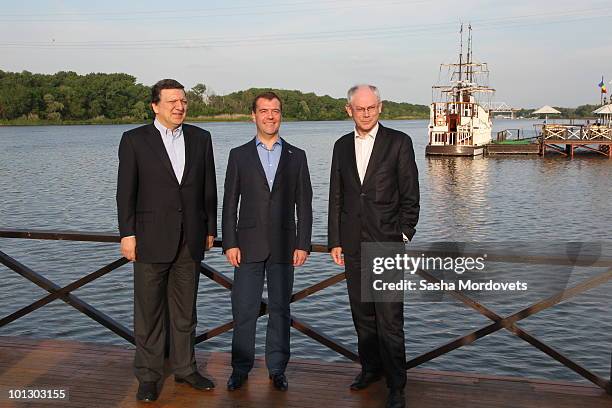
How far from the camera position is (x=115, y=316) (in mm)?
11727

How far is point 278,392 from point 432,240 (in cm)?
1537

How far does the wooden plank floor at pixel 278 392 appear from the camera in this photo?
13.7ft

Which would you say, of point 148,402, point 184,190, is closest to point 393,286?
point 184,190

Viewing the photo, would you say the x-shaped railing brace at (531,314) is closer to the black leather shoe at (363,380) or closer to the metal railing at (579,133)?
the black leather shoe at (363,380)

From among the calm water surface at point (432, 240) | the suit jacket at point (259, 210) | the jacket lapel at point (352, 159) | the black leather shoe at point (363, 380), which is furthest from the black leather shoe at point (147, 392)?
the calm water surface at point (432, 240)

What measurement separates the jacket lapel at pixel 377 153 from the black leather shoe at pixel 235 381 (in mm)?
1713

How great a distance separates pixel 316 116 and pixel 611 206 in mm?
152519

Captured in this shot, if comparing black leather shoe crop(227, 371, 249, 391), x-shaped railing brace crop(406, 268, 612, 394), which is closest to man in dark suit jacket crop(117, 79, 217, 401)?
black leather shoe crop(227, 371, 249, 391)

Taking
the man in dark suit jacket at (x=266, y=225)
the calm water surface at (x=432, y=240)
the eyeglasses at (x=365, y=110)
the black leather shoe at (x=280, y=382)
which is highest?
the eyeglasses at (x=365, y=110)

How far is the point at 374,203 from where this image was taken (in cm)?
400

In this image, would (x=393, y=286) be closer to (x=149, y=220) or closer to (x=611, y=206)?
(x=149, y=220)

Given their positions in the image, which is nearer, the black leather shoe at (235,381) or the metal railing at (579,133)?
the black leather shoe at (235,381)

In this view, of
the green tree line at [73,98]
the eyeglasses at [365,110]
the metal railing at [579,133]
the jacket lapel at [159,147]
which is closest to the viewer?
the eyeglasses at [365,110]

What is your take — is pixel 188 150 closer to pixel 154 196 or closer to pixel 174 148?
pixel 174 148
